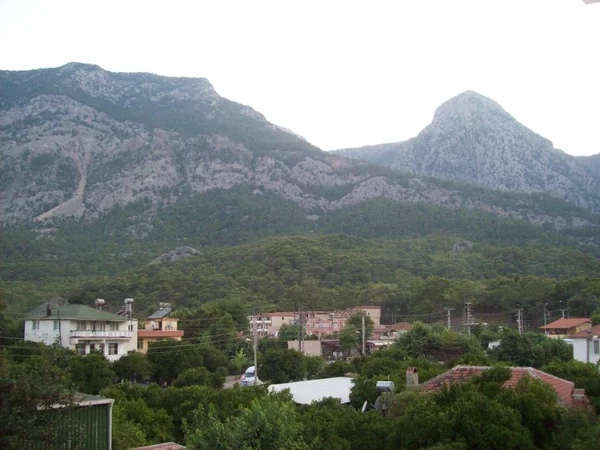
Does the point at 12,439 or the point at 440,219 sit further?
the point at 440,219

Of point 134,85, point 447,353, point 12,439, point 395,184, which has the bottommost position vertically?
point 447,353

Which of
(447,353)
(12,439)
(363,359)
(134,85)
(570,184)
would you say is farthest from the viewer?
(134,85)

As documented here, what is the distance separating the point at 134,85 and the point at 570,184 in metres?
114

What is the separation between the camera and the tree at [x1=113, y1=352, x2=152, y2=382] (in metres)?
39.5

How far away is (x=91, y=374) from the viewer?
3472 centimetres

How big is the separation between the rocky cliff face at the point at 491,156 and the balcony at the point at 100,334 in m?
Answer: 135

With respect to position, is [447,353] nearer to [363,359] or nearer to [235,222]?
[363,359]

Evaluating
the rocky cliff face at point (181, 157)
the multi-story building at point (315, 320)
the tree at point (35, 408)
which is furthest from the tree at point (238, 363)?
the rocky cliff face at point (181, 157)

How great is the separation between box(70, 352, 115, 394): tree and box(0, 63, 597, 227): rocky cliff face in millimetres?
97046

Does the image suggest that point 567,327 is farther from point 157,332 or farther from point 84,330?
point 84,330

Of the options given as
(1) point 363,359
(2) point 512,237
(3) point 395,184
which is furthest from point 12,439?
(3) point 395,184

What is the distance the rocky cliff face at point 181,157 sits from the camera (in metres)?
137

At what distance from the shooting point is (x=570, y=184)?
547 ft

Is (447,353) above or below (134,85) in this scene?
below
